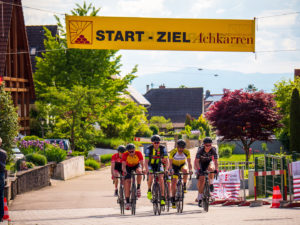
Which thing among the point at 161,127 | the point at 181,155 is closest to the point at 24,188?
the point at 181,155

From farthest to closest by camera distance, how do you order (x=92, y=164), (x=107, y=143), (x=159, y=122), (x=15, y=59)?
(x=159, y=122) < (x=107, y=143) < (x=92, y=164) < (x=15, y=59)

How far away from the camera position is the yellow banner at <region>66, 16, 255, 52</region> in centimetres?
1859

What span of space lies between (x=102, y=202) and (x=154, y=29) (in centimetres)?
628

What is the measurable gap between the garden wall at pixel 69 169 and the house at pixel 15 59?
5520 millimetres

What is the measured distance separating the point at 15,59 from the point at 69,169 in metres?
8.85

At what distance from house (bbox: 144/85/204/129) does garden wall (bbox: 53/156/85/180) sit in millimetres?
72687

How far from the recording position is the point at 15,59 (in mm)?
32250

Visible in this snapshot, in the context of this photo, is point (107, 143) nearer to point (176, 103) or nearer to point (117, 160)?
point (117, 160)

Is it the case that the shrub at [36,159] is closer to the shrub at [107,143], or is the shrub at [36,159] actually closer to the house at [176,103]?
the shrub at [107,143]

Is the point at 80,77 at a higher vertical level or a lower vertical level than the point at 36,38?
lower

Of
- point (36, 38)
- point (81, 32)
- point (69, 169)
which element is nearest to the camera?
point (81, 32)

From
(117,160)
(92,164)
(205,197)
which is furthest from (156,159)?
(92,164)

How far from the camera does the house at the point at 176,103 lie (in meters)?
104

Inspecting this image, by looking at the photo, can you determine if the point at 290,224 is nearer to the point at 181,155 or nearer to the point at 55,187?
the point at 181,155
